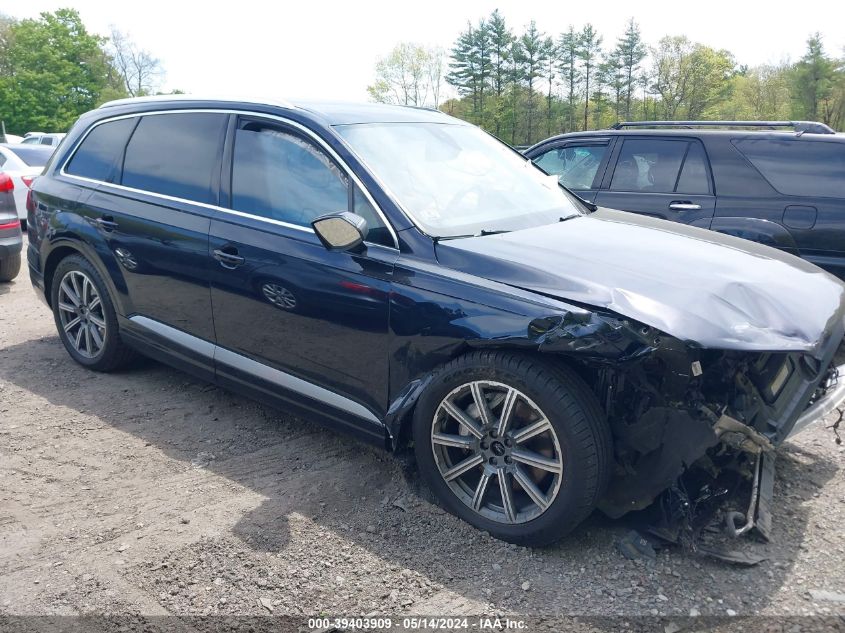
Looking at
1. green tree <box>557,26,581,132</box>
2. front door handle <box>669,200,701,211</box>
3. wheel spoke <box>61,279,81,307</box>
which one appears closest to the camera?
wheel spoke <box>61,279,81,307</box>

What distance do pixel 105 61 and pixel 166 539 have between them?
84.3m

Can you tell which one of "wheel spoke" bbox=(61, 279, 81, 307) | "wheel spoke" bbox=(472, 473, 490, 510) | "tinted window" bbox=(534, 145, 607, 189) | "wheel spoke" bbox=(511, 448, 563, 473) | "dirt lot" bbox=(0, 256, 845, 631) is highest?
"tinted window" bbox=(534, 145, 607, 189)

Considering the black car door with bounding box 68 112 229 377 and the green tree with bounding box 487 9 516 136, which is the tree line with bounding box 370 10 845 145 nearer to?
the green tree with bounding box 487 9 516 136

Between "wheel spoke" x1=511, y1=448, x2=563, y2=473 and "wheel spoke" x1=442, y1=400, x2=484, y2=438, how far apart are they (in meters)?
0.18

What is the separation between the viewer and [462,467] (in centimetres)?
319

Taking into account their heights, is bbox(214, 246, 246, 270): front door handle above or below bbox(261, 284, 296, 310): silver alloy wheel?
above

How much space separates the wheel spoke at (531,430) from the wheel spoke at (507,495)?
0.56 feet

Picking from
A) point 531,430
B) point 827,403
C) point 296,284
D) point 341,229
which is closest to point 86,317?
point 296,284

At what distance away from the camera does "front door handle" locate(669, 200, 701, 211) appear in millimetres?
6241

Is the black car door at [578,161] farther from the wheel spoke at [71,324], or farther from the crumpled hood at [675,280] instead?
the wheel spoke at [71,324]

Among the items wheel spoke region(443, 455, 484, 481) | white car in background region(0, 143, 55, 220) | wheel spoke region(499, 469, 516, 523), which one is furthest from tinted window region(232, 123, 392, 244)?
white car in background region(0, 143, 55, 220)

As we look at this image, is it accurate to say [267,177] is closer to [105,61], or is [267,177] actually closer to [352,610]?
[352,610]

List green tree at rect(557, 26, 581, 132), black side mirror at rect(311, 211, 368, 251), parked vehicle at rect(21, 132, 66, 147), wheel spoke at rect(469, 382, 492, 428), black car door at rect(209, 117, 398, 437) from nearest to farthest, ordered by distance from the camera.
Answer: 1. wheel spoke at rect(469, 382, 492, 428)
2. black side mirror at rect(311, 211, 368, 251)
3. black car door at rect(209, 117, 398, 437)
4. parked vehicle at rect(21, 132, 66, 147)
5. green tree at rect(557, 26, 581, 132)

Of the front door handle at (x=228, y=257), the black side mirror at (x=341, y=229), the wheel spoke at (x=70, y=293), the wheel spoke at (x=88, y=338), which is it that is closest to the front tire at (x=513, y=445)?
the black side mirror at (x=341, y=229)
